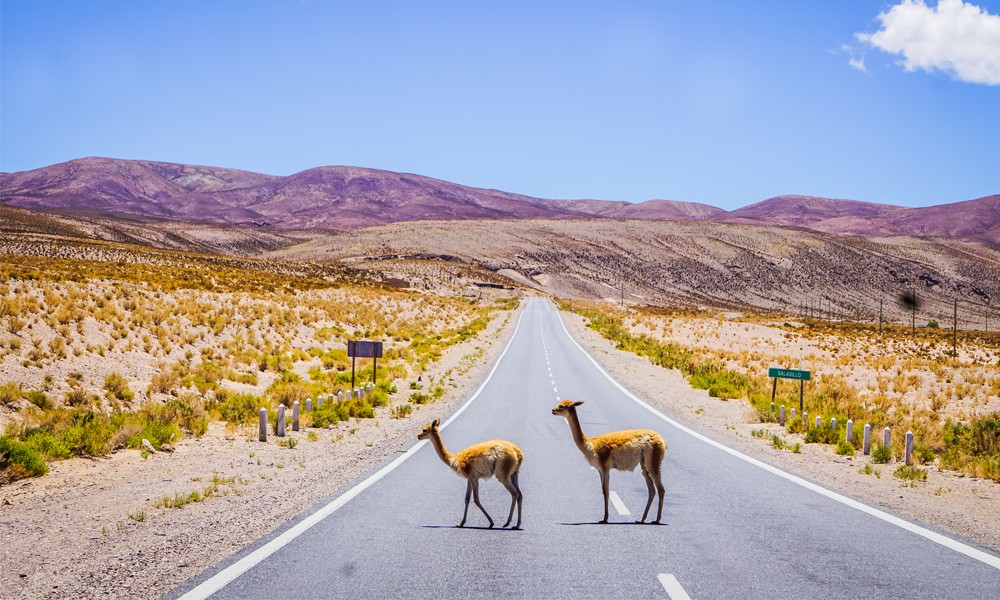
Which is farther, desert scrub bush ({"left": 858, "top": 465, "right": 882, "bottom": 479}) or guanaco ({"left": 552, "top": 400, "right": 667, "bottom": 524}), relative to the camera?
desert scrub bush ({"left": 858, "top": 465, "right": 882, "bottom": 479})

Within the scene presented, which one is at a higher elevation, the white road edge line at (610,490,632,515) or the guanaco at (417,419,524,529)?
the guanaco at (417,419,524,529)

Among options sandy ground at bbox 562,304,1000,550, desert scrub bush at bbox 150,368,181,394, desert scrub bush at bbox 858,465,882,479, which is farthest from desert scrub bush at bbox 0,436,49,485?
desert scrub bush at bbox 858,465,882,479

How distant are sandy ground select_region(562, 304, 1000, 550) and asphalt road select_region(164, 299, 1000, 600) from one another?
61 centimetres

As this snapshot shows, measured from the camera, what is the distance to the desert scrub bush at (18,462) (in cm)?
968

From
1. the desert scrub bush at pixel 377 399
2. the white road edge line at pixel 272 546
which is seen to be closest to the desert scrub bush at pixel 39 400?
the desert scrub bush at pixel 377 399

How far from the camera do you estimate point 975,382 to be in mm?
30938

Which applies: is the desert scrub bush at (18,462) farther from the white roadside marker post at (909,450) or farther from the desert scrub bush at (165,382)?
the white roadside marker post at (909,450)

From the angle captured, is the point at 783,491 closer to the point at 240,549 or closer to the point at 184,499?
the point at 240,549

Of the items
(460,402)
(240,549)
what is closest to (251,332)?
(460,402)

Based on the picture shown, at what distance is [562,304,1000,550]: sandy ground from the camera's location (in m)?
8.10

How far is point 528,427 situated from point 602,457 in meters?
9.12

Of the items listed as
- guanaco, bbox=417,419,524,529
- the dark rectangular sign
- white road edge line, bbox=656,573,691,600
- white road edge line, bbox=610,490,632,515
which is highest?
guanaco, bbox=417,419,524,529

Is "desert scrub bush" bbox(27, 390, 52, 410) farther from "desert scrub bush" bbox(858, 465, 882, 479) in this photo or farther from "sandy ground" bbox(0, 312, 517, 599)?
"desert scrub bush" bbox(858, 465, 882, 479)

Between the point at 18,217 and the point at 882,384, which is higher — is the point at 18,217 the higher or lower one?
the higher one
